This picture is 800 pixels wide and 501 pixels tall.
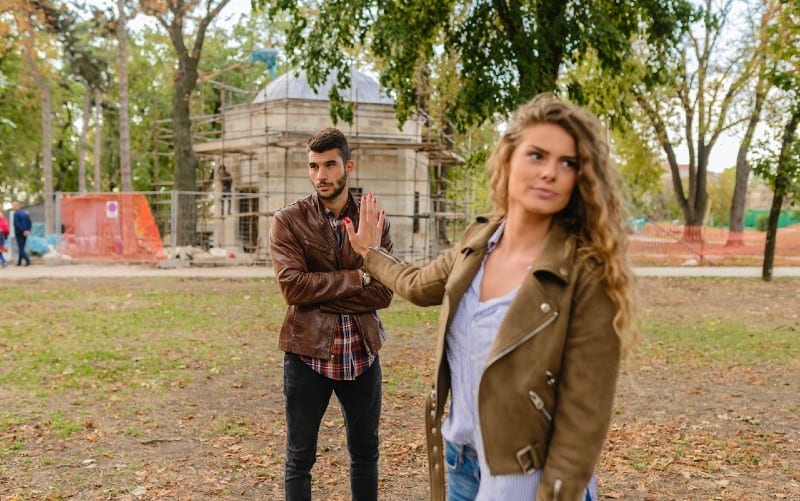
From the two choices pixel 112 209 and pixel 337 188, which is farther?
pixel 112 209

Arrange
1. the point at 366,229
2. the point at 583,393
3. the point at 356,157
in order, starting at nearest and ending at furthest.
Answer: the point at 583,393
the point at 366,229
the point at 356,157

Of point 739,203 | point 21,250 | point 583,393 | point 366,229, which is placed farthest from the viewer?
point 739,203

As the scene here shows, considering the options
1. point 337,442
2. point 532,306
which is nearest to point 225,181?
point 337,442

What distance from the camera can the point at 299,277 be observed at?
3428mm

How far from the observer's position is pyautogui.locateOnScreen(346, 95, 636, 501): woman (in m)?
Answer: 1.96

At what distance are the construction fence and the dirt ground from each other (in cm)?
1456

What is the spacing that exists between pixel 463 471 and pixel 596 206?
95cm

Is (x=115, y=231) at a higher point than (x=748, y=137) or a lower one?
lower

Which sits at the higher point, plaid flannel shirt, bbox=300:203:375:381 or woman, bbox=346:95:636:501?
woman, bbox=346:95:636:501

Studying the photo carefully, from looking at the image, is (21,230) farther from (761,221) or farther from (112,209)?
(761,221)

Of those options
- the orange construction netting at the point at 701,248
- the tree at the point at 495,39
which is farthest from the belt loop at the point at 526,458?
the orange construction netting at the point at 701,248

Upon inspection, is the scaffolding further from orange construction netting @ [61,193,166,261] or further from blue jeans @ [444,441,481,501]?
blue jeans @ [444,441,481,501]

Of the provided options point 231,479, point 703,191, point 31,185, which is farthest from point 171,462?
point 31,185

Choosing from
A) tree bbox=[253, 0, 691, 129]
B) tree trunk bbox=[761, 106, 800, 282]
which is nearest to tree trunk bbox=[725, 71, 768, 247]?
tree trunk bbox=[761, 106, 800, 282]
